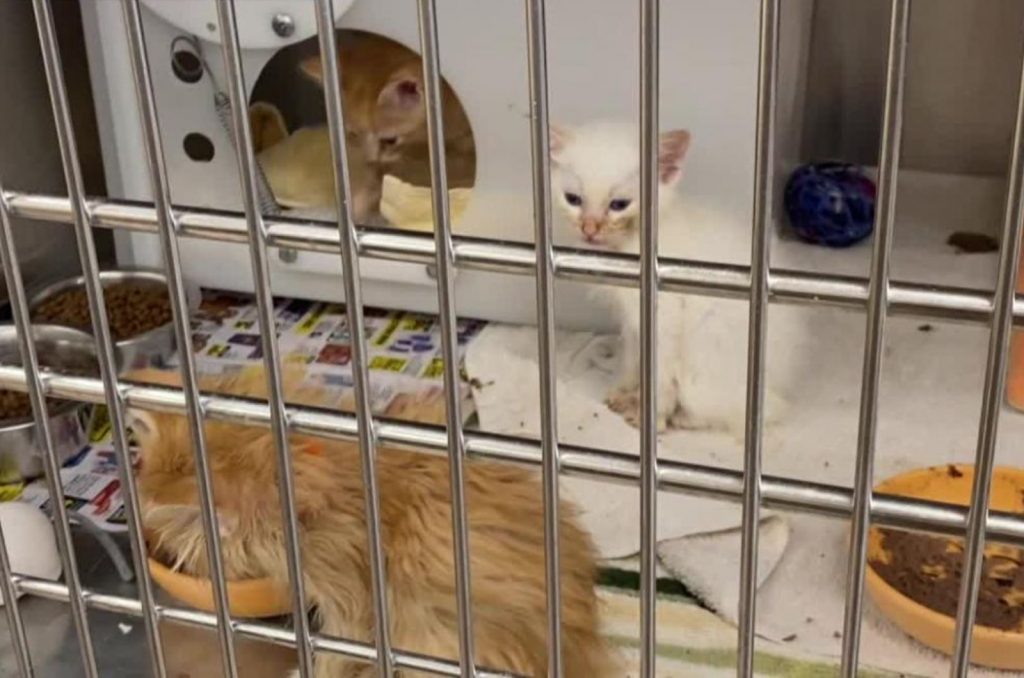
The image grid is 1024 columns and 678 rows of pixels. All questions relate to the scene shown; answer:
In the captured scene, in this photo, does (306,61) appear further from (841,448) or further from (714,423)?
(841,448)

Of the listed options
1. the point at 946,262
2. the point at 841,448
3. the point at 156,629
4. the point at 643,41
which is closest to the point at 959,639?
the point at 643,41

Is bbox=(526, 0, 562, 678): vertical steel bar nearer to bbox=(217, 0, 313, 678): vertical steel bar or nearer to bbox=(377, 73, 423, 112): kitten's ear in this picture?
bbox=(217, 0, 313, 678): vertical steel bar

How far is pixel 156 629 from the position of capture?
66cm

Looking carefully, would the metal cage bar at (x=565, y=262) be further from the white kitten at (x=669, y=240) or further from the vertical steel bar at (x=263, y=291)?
the white kitten at (x=669, y=240)

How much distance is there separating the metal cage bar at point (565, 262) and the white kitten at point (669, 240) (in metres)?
0.72

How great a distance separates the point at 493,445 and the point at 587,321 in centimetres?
91

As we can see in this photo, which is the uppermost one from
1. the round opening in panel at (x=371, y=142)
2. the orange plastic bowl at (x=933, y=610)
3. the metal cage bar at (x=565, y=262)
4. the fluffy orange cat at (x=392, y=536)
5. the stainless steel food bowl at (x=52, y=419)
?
the metal cage bar at (x=565, y=262)

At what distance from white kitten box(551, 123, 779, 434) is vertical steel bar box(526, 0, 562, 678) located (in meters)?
0.69

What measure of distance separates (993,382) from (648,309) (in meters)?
0.12

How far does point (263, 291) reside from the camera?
55 centimetres

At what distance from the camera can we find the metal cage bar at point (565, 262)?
1.55 ft

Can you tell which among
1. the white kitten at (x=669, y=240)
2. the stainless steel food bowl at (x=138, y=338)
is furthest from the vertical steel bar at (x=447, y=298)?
the stainless steel food bowl at (x=138, y=338)

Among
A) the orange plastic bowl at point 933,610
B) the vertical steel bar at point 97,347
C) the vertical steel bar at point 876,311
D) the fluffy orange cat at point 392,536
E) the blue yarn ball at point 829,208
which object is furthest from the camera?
the blue yarn ball at point 829,208

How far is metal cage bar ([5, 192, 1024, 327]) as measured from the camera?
0.47 meters
